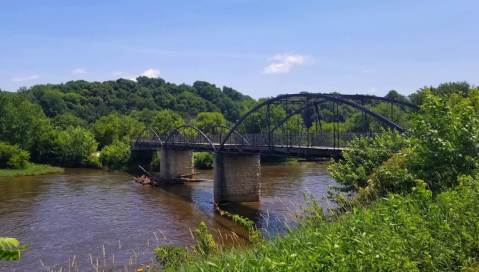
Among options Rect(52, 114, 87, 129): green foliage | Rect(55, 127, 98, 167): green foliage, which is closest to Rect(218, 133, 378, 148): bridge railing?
Rect(55, 127, 98, 167): green foliage

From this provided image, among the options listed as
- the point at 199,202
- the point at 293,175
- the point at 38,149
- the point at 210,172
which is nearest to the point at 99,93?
the point at 38,149

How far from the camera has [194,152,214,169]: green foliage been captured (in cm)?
6162

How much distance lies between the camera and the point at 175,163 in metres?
49.9

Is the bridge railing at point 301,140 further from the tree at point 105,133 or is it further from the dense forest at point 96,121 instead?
the tree at point 105,133

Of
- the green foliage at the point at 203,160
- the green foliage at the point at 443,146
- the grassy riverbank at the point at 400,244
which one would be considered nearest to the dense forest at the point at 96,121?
the green foliage at the point at 443,146

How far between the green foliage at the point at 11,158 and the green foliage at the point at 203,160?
23097mm

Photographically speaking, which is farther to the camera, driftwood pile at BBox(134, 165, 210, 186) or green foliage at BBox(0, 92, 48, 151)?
green foliage at BBox(0, 92, 48, 151)

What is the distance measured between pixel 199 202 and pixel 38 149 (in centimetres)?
4259

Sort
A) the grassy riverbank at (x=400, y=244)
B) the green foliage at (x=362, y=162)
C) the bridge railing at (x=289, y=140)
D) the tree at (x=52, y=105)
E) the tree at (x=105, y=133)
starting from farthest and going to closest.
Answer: the tree at (x=52, y=105), the tree at (x=105, y=133), the bridge railing at (x=289, y=140), the green foliage at (x=362, y=162), the grassy riverbank at (x=400, y=244)

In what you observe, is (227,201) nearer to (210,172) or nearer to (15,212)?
(15,212)

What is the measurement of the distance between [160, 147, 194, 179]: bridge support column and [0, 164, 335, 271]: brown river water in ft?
12.8

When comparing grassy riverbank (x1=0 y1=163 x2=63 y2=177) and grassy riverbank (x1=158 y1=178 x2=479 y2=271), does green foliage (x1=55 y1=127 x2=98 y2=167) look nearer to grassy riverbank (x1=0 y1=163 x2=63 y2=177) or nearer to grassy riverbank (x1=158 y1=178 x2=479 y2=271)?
grassy riverbank (x1=0 y1=163 x2=63 y2=177)

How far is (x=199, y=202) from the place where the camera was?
33938 millimetres

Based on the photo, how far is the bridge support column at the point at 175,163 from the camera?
49.4 meters
